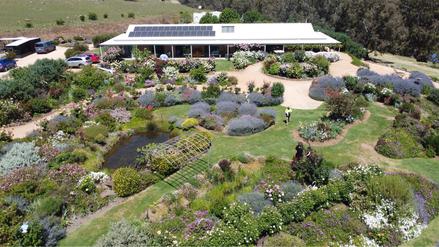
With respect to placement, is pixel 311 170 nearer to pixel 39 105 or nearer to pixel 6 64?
pixel 39 105

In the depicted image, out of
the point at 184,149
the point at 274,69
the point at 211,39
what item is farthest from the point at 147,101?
the point at 211,39

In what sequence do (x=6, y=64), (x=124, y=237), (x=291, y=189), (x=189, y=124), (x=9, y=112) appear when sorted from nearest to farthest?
(x=124, y=237) → (x=291, y=189) → (x=189, y=124) → (x=9, y=112) → (x=6, y=64)

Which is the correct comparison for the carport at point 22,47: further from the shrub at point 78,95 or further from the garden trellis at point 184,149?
the garden trellis at point 184,149

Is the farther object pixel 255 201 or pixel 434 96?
pixel 434 96

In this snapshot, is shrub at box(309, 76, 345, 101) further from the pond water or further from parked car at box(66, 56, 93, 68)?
parked car at box(66, 56, 93, 68)

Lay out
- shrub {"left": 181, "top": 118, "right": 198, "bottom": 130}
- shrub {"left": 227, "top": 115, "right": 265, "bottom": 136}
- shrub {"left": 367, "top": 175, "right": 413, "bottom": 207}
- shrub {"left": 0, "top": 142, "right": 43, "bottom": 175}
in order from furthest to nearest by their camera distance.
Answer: shrub {"left": 181, "top": 118, "right": 198, "bottom": 130} < shrub {"left": 227, "top": 115, "right": 265, "bottom": 136} < shrub {"left": 0, "top": 142, "right": 43, "bottom": 175} < shrub {"left": 367, "top": 175, "right": 413, "bottom": 207}

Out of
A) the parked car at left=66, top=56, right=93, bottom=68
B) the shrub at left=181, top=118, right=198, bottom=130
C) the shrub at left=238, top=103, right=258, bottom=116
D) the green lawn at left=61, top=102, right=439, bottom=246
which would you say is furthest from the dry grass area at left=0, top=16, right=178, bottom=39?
the shrub at left=238, top=103, right=258, bottom=116

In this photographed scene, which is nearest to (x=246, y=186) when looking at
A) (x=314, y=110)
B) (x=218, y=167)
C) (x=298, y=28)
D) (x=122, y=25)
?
(x=218, y=167)

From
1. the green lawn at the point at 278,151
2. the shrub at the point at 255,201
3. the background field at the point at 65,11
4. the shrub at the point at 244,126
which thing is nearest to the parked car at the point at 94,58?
the green lawn at the point at 278,151
